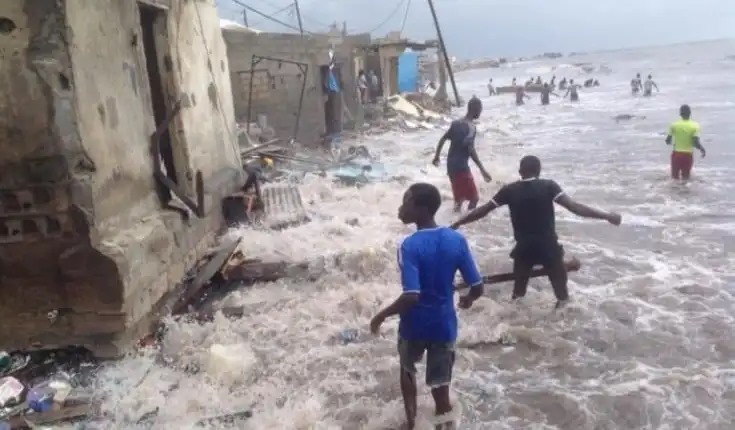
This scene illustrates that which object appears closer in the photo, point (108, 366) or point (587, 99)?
point (108, 366)

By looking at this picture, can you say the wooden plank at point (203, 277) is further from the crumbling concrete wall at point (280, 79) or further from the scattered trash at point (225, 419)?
the crumbling concrete wall at point (280, 79)

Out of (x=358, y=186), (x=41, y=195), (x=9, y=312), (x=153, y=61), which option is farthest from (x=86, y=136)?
(x=358, y=186)

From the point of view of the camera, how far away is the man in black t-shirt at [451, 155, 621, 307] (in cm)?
554

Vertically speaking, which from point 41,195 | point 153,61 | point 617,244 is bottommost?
point 617,244

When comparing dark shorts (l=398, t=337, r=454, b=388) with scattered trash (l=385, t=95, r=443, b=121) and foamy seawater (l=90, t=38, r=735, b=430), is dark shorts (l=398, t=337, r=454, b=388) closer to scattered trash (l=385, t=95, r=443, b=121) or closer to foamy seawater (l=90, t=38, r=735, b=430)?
foamy seawater (l=90, t=38, r=735, b=430)

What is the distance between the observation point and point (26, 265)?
5055 millimetres

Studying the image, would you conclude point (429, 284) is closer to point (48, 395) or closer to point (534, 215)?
point (534, 215)

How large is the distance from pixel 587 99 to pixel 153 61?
124 feet

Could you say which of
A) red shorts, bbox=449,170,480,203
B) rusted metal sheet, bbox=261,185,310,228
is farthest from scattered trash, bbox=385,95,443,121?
red shorts, bbox=449,170,480,203

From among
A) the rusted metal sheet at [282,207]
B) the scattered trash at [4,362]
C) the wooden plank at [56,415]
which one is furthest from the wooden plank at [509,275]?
the rusted metal sheet at [282,207]

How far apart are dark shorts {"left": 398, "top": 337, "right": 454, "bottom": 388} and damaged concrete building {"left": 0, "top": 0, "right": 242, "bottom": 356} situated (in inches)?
98.3

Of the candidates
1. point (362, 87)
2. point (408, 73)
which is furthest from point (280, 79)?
point (408, 73)

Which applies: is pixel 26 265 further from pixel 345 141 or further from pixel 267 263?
pixel 345 141

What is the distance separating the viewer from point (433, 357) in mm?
3854
